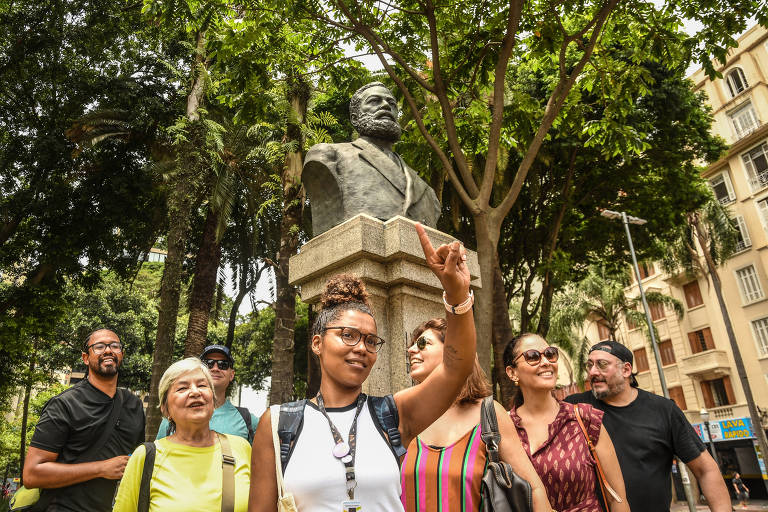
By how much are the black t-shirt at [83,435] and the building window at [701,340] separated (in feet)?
104

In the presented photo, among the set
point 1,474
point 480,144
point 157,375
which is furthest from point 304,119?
point 1,474

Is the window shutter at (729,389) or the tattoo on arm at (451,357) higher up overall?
the window shutter at (729,389)

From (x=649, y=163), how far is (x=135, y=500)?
1575 cm

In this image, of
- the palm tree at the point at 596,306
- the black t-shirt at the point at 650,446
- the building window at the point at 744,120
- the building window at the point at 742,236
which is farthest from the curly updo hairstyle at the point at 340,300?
the building window at the point at 744,120

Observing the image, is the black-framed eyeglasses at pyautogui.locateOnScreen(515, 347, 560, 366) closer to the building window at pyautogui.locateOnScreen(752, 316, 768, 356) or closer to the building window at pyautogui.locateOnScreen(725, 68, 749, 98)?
the building window at pyautogui.locateOnScreen(752, 316, 768, 356)

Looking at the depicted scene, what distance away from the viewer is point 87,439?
3.43 metres

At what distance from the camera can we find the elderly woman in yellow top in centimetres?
246

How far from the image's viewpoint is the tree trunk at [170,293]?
10852 mm

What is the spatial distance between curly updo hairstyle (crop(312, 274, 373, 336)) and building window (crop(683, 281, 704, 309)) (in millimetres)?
32901

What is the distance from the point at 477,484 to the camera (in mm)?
2434

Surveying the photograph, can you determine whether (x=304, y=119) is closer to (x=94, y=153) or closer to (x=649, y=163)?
(x=94, y=153)

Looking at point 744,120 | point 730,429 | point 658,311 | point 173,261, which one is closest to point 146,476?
point 173,261

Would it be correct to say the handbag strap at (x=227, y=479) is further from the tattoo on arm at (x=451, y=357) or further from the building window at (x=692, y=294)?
the building window at (x=692, y=294)

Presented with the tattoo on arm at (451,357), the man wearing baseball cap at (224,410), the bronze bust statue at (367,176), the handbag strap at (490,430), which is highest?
the bronze bust statue at (367,176)
